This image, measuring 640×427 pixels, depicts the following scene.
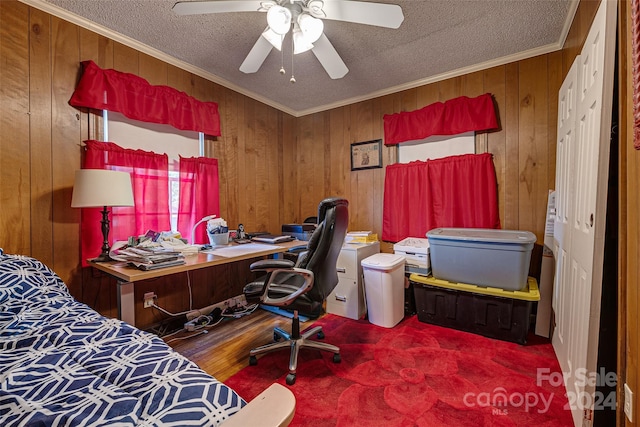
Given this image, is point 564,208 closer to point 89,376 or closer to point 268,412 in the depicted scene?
point 268,412

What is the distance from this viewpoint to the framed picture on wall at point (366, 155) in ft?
10.3

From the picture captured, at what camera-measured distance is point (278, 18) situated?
1501 mm

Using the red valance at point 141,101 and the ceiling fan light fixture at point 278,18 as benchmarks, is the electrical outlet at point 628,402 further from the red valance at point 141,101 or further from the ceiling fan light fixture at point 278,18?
the red valance at point 141,101

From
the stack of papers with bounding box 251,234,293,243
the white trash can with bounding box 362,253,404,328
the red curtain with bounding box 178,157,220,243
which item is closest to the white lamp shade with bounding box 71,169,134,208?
the red curtain with bounding box 178,157,220,243

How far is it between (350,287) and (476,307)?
3.45 ft

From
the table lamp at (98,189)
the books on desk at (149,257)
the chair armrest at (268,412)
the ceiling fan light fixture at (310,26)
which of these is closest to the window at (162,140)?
the table lamp at (98,189)

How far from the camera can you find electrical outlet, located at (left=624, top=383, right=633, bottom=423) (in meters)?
0.90

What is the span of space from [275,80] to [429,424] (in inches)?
120

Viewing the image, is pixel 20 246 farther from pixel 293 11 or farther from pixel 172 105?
pixel 293 11

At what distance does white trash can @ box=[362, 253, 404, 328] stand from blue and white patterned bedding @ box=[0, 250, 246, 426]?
1.77m

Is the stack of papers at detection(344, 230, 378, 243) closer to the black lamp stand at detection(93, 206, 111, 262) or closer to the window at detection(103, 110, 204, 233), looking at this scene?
the window at detection(103, 110, 204, 233)

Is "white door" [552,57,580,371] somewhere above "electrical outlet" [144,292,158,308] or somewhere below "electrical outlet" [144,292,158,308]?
above

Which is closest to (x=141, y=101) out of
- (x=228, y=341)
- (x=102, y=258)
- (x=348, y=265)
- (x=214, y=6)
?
(x=214, y=6)

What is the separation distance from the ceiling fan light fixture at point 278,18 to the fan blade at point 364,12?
8.6 inches
